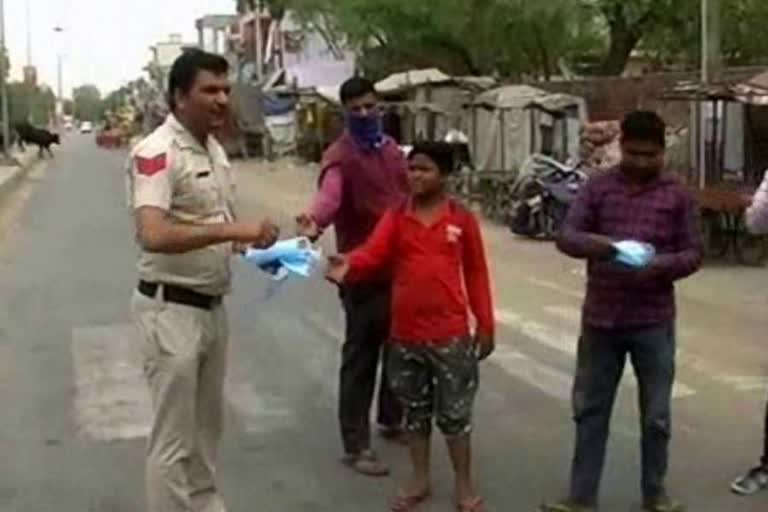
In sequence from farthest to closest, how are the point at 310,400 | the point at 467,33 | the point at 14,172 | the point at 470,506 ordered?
the point at 14,172 → the point at 467,33 → the point at 310,400 → the point at 470,506

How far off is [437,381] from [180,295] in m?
1.45

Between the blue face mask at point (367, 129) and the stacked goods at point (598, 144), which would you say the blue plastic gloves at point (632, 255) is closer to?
the blue face mask at point (367, 129)

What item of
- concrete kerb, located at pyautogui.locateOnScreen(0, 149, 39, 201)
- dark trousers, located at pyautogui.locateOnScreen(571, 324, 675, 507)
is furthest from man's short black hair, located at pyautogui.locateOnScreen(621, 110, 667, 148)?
concrete kerb, located at pyautogui.locateOnScreen(0, 149, 39, 201)

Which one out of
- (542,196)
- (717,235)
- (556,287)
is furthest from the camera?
(542,196)

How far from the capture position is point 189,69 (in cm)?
552

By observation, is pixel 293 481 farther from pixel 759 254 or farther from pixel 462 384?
pixel 759 254

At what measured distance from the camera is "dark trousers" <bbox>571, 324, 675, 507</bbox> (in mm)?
6457

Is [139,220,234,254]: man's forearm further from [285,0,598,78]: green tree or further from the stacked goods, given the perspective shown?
[285,0,598,78]: green tree

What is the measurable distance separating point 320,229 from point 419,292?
0.65 m

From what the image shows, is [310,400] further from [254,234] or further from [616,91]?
[616,91]

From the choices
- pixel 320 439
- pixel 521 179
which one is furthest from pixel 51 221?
pixel 320 439

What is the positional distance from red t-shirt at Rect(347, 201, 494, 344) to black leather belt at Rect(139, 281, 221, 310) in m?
1.18

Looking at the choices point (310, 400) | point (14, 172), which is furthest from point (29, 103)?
point (310, 400)

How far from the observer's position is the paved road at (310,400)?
739cm
